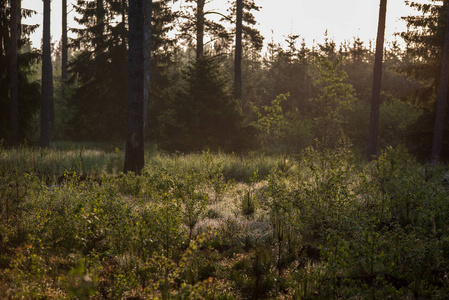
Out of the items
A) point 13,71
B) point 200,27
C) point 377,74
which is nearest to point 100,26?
point 200,27

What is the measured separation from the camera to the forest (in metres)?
4.06

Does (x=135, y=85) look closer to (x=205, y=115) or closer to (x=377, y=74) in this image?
(x=205, y=115)

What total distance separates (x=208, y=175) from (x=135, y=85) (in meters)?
3.31

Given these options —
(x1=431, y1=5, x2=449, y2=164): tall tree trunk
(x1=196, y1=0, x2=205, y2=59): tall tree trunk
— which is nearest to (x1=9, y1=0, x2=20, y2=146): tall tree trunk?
(x1=196, y1=0, x2=205, y2=59): tall tree trunk

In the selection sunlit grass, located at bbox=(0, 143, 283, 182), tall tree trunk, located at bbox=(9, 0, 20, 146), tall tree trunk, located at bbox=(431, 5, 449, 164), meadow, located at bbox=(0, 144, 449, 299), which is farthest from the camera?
tall tree trunk, located at bbox=(9, 0, 20, 146)

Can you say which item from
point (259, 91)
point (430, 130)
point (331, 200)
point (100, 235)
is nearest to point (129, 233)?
point (100, 235)

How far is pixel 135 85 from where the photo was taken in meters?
9.95

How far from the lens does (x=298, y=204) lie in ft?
A: 19.7

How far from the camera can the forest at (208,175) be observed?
406 cm

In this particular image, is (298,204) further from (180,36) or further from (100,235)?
(180,36)

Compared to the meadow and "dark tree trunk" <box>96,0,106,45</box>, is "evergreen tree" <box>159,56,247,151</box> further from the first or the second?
the meadow

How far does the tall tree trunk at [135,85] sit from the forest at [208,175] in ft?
0.12

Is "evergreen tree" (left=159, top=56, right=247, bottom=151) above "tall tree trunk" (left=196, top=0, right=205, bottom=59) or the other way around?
the other way around

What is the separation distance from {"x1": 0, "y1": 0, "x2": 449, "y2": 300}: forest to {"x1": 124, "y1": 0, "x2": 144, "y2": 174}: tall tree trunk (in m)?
0.04
